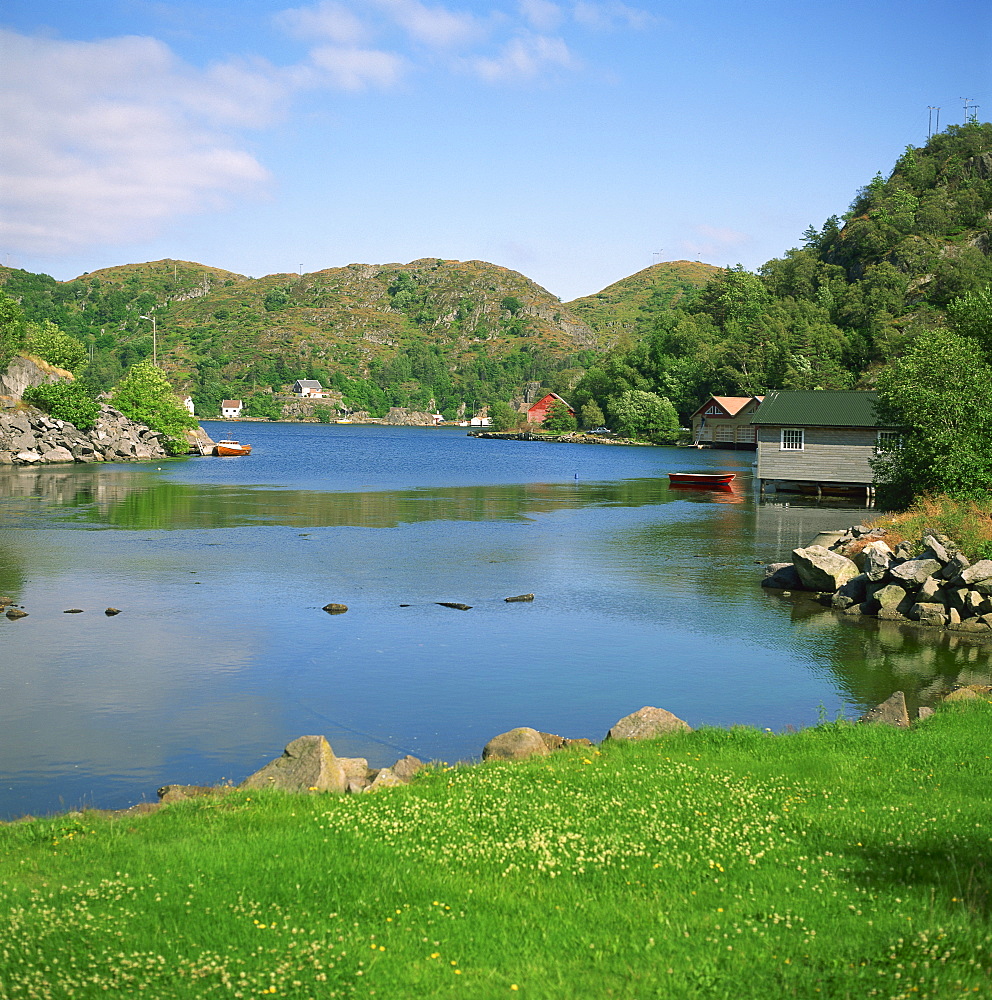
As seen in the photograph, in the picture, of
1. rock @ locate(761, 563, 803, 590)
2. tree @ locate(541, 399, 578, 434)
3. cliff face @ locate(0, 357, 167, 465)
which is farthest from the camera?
tree @ locate(541, 399, 578, 434)

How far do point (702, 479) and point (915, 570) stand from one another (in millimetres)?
45885

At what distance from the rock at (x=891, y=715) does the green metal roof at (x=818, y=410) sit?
45.3 m

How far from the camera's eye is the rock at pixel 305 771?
40.4 ft

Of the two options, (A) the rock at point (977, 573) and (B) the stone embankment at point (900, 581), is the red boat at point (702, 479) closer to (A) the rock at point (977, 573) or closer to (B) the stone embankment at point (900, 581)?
(B) the stone embankment at point (900, 581)

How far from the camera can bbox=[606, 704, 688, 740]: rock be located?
48.4 ft

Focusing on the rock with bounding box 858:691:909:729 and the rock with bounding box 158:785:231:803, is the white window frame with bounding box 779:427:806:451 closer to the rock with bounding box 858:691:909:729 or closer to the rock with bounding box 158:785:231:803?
the rock with bounding box 858:691:909:729

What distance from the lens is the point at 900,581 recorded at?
27.9 m

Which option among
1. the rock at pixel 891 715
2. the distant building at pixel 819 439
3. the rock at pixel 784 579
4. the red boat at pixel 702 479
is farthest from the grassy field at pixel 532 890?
the red boat at pixel 702 479

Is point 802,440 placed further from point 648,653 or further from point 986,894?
point 986,894

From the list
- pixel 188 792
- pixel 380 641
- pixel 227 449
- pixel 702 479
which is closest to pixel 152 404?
pixel 227 449

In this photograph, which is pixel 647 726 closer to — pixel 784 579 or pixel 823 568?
pixel 823 568

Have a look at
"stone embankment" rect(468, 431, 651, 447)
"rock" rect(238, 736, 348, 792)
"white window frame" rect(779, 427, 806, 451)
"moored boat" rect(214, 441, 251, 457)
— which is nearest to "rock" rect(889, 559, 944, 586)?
"rock" rect(238, 736, 348, 792)

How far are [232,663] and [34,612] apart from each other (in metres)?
8.53

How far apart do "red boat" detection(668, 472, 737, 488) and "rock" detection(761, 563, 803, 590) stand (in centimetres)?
3899
